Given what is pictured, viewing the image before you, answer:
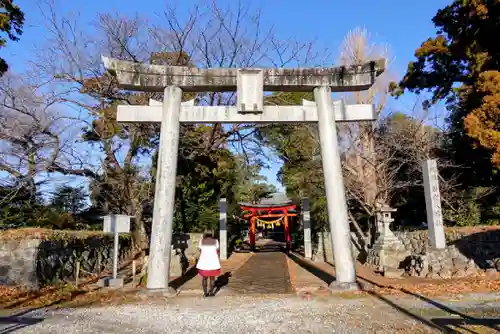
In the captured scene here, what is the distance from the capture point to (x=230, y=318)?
20.2ft

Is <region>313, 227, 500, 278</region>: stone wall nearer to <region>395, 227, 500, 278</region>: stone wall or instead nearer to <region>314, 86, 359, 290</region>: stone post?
<region>395, 227, 500, 278</region>: stone wall

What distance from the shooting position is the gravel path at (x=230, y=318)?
5492mm

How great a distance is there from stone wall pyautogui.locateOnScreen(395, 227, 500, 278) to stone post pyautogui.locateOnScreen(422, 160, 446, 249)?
31 cm

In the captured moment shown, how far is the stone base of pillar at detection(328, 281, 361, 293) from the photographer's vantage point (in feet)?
27.3

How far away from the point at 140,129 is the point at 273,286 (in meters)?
8.41

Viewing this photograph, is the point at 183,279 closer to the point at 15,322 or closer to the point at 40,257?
the point at 40,257

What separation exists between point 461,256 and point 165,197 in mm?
8791

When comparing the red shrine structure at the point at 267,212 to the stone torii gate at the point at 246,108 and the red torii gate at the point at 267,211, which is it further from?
the stone torii gate at the point at 246,108

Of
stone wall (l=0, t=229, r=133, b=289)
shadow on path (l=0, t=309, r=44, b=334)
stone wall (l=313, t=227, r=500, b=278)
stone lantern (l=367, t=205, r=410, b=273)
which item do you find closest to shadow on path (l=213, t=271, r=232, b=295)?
shadow on path (l=0, t=309, r=44, b=334)

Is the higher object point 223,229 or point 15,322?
point 223,229

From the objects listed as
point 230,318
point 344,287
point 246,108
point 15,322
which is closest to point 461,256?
point 344,287

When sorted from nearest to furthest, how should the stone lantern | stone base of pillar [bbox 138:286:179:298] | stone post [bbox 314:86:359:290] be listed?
stone base of pillar [bbox 138:286:179:298], stone post [bbox 314:86:359:290], the stone lantern

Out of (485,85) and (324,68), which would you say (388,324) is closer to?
(324,68)

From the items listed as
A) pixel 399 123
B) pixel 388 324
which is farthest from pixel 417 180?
pixel 388 324
